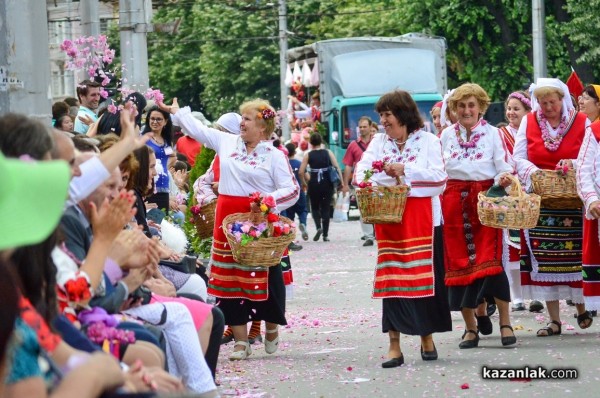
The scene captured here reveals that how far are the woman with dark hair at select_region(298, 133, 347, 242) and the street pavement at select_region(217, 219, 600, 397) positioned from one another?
438 inches

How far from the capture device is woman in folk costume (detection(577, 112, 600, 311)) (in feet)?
35.5

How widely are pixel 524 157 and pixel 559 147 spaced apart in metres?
0.31

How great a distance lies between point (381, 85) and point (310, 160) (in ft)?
25.7

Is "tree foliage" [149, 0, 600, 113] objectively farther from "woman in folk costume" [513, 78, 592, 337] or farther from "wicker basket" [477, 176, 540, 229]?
"wicker basket" [477, 176, 540, 229]

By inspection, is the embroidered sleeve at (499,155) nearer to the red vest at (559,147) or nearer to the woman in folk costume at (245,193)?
the red vest at (559,147)

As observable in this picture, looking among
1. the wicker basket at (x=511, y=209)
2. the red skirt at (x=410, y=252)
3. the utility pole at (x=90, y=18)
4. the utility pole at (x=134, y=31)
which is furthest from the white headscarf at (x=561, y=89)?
the utility pole at (x=90, y=18)

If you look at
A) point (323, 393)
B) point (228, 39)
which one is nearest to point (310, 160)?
point (323, 393)

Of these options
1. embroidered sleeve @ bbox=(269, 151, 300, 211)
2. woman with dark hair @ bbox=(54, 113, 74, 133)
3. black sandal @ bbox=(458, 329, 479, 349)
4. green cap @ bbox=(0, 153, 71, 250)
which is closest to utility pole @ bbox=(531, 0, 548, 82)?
woman with dark hair @ bbox=(54, 113, 74, 133)

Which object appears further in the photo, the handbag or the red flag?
the handbag

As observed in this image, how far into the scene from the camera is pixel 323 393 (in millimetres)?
9070

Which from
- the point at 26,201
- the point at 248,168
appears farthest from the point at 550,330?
the point at 26,201

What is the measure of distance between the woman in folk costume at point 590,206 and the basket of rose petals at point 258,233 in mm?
Answer: 2154

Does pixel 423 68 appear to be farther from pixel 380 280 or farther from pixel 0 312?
pixel 0 312

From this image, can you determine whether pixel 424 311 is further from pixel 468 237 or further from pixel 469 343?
pixel 468 237
